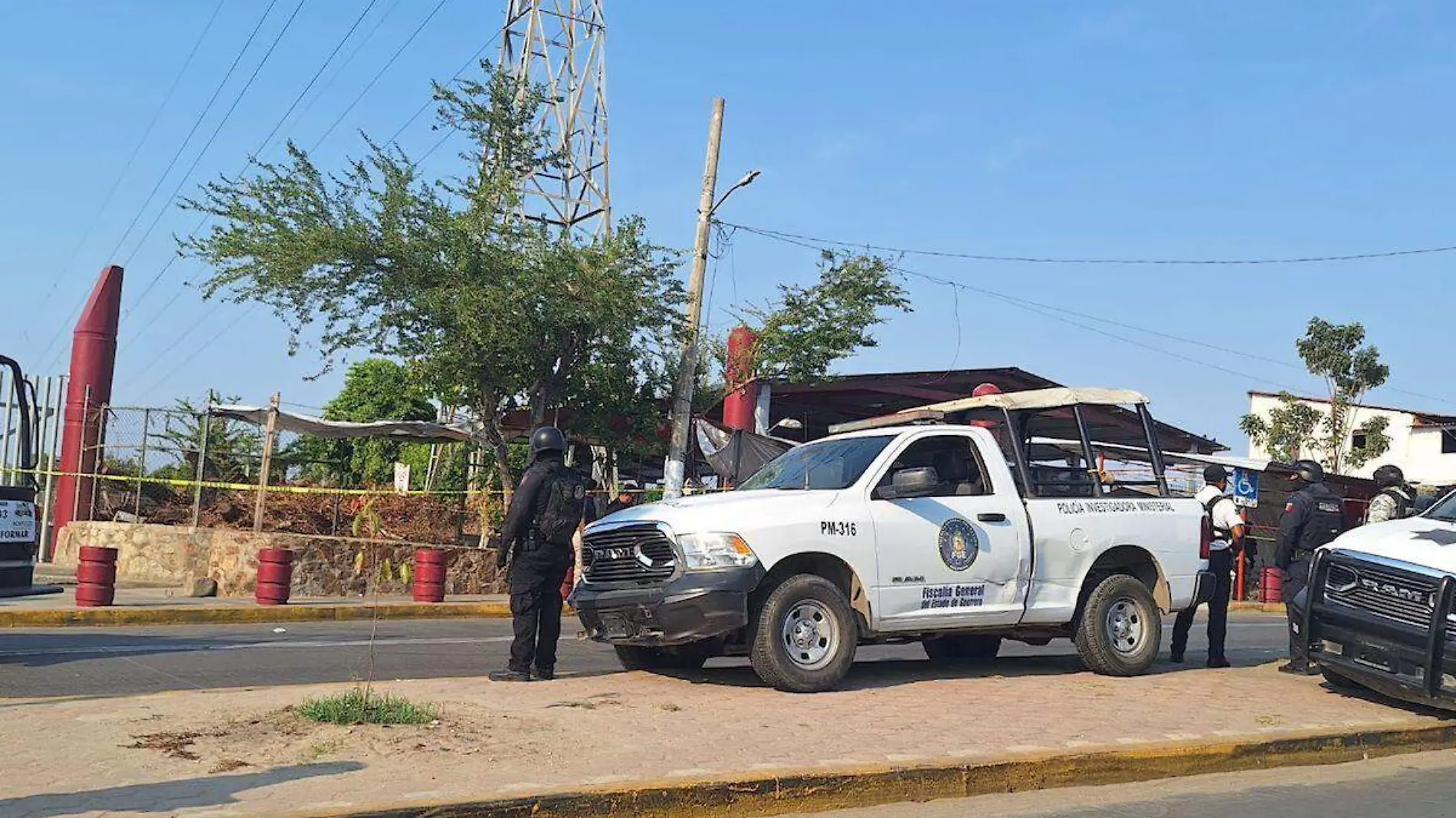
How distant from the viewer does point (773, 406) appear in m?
28.7

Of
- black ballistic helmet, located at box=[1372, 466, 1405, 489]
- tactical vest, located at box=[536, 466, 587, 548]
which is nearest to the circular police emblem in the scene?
tactical vest, located at box=[536, 466, 587, 548]

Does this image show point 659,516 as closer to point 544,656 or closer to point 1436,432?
point 544,656

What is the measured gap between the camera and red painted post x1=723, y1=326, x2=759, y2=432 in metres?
23.5

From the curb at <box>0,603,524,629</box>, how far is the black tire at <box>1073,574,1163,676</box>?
9236mm

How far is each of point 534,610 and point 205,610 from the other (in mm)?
8082

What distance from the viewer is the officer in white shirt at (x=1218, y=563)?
11.5 m

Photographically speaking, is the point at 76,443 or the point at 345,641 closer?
the point at 345,641

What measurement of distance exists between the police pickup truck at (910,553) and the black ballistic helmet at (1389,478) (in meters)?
2.26

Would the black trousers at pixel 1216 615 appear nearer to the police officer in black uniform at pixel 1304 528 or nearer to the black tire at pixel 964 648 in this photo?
the police officer in black uniform at pixel 1304 528

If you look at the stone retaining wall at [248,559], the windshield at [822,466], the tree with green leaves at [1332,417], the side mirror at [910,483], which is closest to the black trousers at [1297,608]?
the side mirror at [910,483]

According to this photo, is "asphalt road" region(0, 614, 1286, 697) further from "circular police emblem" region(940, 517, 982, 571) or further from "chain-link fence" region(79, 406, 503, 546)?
"chain-link fence" region(79, 406, 503, 546)

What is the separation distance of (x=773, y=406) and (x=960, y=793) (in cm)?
2197

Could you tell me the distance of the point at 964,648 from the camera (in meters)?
11.5

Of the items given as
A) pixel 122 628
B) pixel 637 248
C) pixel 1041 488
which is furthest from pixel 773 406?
pixel 1041 488
